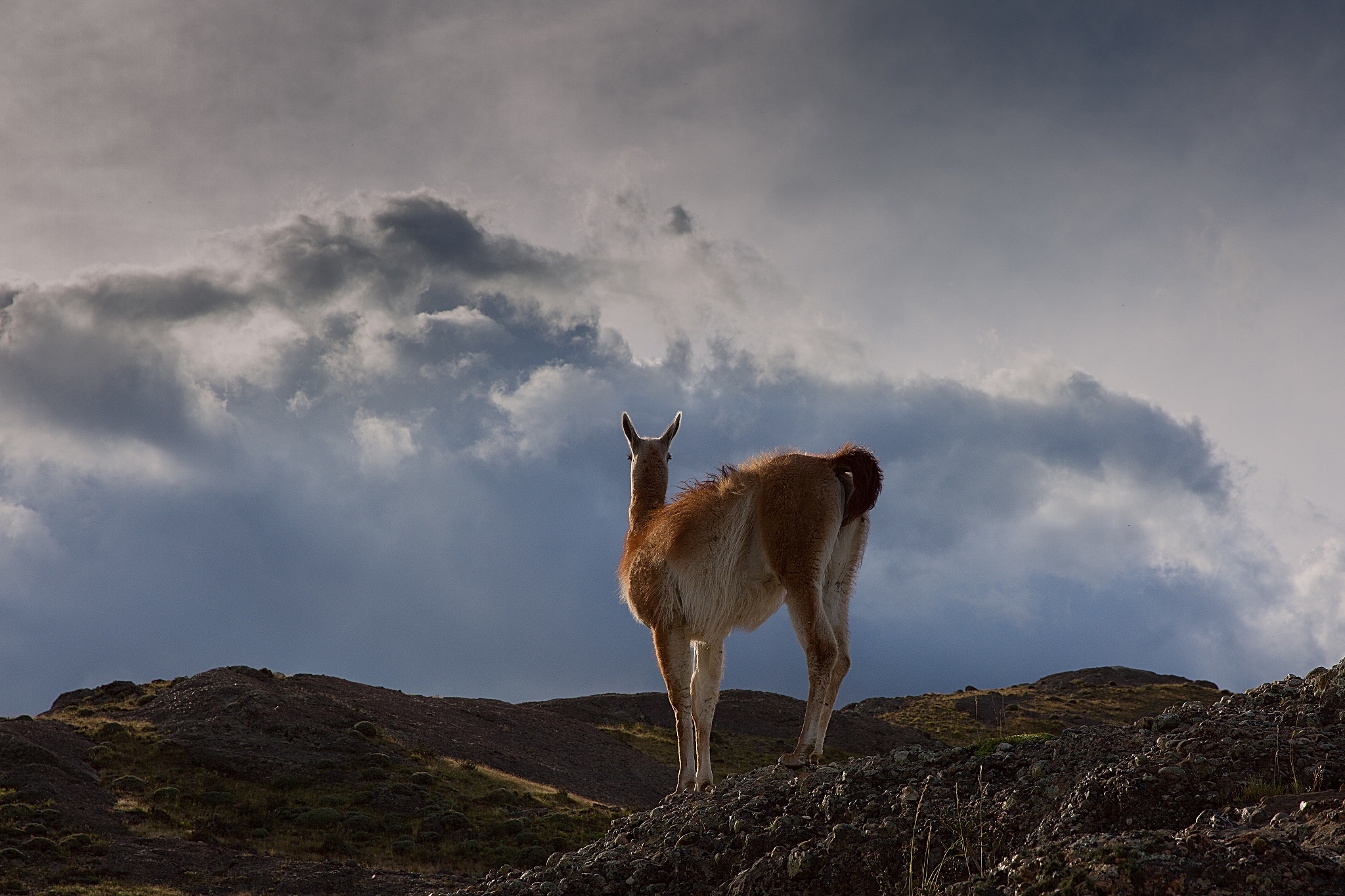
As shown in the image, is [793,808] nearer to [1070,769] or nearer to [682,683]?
[1070,769]

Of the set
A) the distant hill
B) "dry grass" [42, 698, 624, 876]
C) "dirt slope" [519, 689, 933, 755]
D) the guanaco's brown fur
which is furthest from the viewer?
the distant hill

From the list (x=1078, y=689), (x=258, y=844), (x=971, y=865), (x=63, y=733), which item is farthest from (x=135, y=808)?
(x=1078, y=689)

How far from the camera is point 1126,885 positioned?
5023mm

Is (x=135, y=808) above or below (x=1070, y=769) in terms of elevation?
below

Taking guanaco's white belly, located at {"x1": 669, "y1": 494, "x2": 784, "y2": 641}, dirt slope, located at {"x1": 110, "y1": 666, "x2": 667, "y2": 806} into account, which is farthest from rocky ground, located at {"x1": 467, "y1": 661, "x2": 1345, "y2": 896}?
dirt slope, located at {"x1": 110, "y1": 666, "x2": 667, "y2": 806}

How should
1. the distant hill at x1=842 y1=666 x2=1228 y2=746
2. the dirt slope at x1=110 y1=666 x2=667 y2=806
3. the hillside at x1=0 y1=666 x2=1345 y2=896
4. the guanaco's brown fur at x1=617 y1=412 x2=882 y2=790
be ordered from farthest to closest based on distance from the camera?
the distant hill at x1=842 y1=666 x2=1228 y2=746, the dirt slope at x1=110 y1=666 x2=667 y2=806, the guanaco's brown fur at x1=617 y1=412 x2=882 y2=790, the hillside at x1=0 y1=666 x2=1345 y2=896

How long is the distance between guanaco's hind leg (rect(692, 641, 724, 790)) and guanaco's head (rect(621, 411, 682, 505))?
303cm

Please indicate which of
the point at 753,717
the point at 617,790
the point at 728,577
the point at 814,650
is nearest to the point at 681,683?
the point at 728,577

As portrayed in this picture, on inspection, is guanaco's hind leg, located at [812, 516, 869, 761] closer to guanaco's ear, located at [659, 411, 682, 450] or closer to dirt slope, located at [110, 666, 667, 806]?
guanaco's ear, located at [659, 411, 682, 450]

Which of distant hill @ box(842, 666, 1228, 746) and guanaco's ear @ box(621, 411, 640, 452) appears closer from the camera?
guanaco's ear @ box(621, 411, 640, 452)

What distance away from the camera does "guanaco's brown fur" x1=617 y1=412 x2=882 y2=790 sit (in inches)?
407

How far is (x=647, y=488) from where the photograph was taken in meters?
14.2

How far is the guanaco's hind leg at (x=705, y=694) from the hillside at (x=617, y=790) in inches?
43.0

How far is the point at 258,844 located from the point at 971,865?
2433cm
